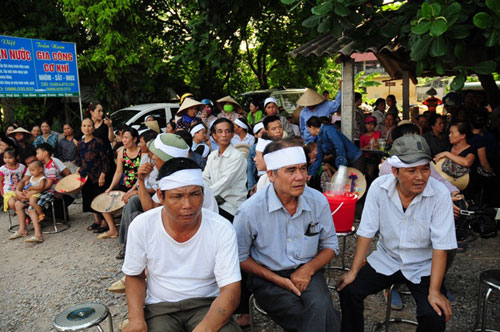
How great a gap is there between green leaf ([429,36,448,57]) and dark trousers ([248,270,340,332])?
6.28 ft

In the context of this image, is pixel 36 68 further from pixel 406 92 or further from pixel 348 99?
pixel 406 92

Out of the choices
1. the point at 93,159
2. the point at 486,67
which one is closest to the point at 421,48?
the point at 486,67

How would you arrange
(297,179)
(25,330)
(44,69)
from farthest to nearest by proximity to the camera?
(44,69), (25,330), (297,179)

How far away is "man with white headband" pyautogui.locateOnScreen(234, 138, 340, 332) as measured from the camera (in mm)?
2420

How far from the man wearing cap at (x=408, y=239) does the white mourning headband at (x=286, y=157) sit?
0.63 metres

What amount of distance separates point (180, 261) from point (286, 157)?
0.91 metres

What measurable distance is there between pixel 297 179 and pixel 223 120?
2037 mm

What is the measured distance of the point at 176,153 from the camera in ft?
11.3

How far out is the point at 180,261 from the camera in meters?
2.25

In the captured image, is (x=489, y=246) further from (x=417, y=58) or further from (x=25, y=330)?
(x=25, y=330)

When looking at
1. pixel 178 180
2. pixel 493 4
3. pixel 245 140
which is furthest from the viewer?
pixel 245 140

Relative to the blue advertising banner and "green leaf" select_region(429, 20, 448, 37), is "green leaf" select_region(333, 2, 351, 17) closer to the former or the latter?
"green leaf" select_region(429, 20, 448, 37)

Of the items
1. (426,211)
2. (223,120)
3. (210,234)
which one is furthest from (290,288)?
(223,120)

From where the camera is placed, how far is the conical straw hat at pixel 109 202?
526 centimetres
